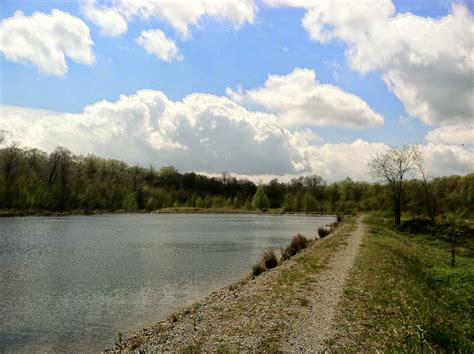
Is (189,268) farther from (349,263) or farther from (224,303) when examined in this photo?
(224,303)

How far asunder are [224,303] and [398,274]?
9697 mm

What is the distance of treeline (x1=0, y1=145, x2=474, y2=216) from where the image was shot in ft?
287

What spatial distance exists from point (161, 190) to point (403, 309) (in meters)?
153

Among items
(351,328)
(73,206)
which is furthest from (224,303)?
(73,206)

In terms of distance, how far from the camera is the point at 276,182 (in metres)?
180

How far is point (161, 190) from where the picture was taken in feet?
532

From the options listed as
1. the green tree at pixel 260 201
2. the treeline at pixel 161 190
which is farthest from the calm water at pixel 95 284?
the green tree at pixel 260 201

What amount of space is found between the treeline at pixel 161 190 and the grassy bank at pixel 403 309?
3491 centimetres

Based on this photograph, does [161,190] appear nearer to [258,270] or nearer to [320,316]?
[258,270]

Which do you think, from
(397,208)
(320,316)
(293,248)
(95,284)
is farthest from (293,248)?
(397,208)

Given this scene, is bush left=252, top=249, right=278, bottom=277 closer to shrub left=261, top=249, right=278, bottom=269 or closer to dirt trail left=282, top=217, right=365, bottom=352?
shrub left=261, top=249, right=278, bottom=269

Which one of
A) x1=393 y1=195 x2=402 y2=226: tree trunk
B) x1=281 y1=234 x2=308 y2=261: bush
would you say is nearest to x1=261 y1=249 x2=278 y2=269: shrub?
x1=281 y1=234 x2=308 y2=261: bush

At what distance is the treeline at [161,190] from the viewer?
87375 millimetres

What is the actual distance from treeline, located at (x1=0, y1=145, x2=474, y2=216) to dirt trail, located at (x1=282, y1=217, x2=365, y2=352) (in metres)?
39.5
